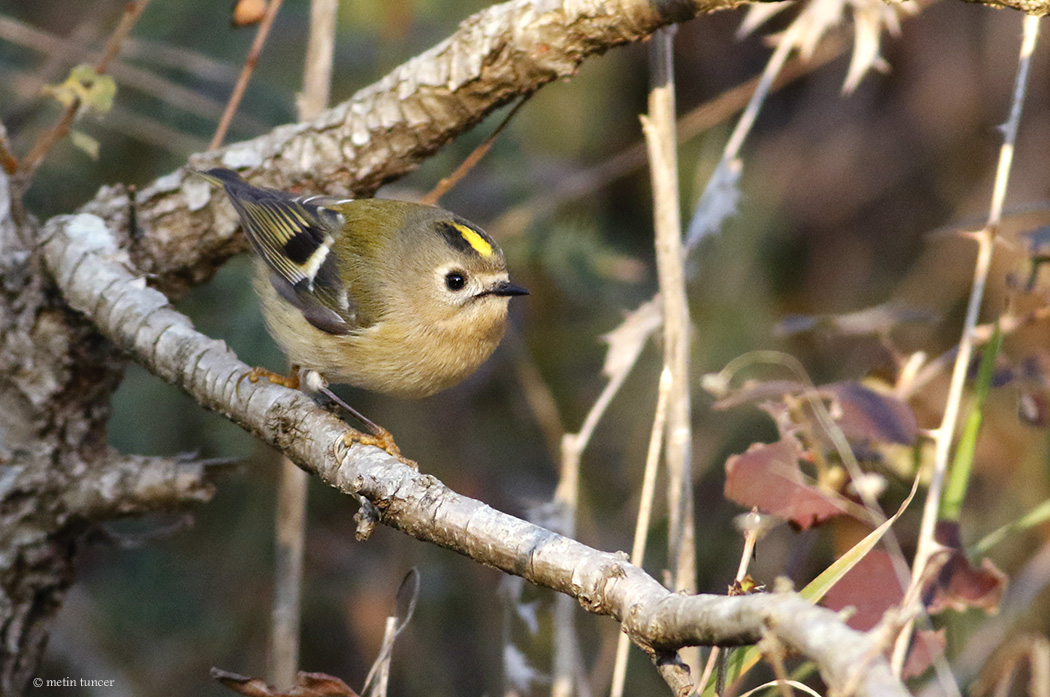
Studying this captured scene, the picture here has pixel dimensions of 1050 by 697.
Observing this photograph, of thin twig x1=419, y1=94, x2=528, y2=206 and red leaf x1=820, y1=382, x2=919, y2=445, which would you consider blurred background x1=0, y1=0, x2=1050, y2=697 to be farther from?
red leaf x1=820, y1=382, x2=919, y2=445

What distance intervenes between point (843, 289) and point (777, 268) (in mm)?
324

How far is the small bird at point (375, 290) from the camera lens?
2352 millimetres

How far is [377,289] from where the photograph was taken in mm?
2471

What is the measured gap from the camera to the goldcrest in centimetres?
235

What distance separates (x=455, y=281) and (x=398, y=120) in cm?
51

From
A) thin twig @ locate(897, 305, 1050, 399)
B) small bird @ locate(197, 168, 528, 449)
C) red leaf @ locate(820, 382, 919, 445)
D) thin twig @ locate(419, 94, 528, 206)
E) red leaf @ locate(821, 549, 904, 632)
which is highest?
thin twig @ locate(419, 94, 528, 206)

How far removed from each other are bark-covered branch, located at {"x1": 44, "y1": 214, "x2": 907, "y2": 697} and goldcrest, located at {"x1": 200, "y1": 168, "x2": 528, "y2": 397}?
0.35 metres

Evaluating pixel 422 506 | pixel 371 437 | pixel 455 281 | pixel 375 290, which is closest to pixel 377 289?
pixel 375 290

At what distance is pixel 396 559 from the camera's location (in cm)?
379

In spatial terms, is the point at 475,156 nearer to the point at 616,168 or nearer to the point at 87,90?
the point at 87,90

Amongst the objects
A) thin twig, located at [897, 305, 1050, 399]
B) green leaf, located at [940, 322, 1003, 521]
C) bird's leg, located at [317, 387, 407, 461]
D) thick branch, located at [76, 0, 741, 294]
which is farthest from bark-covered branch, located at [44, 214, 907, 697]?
thin twig, located at [897, 305, 1050, 399]

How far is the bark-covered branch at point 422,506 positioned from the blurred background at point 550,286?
0.90 meters

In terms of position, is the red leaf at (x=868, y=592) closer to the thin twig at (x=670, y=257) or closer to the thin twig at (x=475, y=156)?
the thin twig at (x=670, y=257)

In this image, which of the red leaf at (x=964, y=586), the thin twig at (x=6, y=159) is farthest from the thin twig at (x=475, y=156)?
the red leaf at (x=964, y=586)
